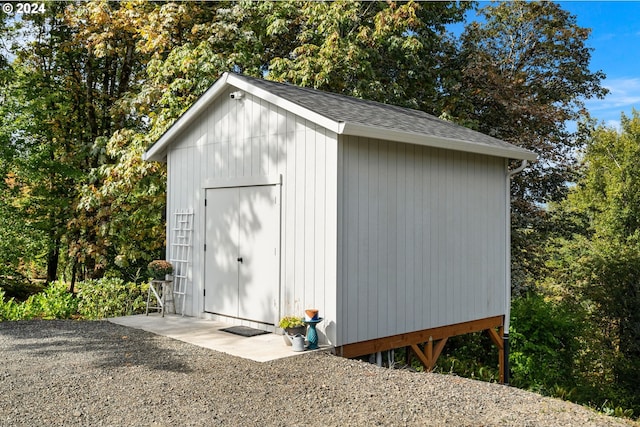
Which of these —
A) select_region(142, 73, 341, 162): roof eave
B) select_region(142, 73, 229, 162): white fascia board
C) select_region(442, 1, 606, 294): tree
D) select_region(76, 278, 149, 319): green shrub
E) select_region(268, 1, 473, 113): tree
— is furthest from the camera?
select_region(442, 1, 606, 294): tree

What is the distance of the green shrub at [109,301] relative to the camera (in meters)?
9.79

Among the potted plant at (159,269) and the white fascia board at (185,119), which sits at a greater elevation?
the white fascia board at (185,119)

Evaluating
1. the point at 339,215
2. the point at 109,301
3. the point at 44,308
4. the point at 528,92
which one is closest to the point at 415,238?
the point at 339,215

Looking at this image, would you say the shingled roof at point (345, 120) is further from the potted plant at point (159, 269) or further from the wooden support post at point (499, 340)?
the wooden support post at point (499, 340)

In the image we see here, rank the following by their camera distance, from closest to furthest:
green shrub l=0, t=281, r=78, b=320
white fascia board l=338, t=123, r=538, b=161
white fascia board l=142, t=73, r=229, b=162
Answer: white fascia board l=338, t=123, r=538, b=161, white fascia board l=142, t=73, r=229, b=162, green shrub l=0, t=281, r=78, b=320

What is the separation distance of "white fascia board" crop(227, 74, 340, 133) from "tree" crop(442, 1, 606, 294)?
645cm

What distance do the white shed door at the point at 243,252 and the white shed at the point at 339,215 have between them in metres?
0.02

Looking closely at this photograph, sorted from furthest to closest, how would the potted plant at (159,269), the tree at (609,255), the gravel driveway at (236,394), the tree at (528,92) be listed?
1. the tree at (528,92)
2. the tree at (609,255)
3. the potted plant at (159,269)
4. the gravel driveway at (236,394)

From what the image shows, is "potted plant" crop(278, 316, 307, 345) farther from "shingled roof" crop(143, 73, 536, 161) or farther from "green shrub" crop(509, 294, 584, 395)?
"green shrub" crop(509, 294, 584, 395)

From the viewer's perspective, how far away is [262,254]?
694cm

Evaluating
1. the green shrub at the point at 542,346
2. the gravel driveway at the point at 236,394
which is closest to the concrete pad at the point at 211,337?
the gravel driveway at the point at 236,394

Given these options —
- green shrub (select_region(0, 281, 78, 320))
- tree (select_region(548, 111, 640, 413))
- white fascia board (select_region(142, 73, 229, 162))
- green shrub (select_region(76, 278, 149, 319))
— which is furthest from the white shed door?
tree (select_region(548, 111, 640, 413))

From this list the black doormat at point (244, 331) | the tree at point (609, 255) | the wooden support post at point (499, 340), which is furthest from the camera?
the tree at point (609, 255)

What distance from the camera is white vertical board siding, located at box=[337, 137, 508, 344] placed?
20.4ft
